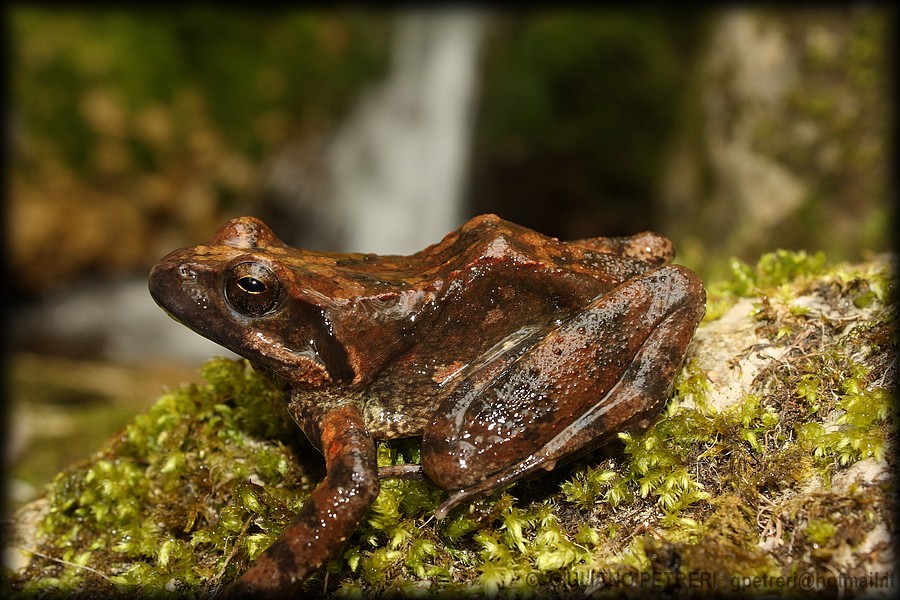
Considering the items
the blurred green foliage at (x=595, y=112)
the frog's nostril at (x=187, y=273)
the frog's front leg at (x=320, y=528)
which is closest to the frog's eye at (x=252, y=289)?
the frog's nostril at (x=187, y=273)

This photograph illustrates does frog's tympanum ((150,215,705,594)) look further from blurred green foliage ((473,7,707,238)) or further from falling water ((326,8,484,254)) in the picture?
falling water ((326,8,484,254))

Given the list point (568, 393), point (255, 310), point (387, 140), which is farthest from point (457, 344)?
point (387, 140)

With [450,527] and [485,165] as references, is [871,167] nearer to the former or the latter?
[485,165]

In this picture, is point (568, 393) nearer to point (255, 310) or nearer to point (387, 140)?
point (255, 310)

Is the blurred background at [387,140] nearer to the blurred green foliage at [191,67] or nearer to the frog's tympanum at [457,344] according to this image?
the blurred green foliage at [191,67]

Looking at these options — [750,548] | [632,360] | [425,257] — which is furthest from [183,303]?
[750,548]

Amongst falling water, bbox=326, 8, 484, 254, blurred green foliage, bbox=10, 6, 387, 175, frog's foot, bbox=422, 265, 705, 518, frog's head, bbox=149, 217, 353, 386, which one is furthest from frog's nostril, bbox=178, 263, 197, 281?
blurred green foliage, bbox=10, 6, 387, 175
